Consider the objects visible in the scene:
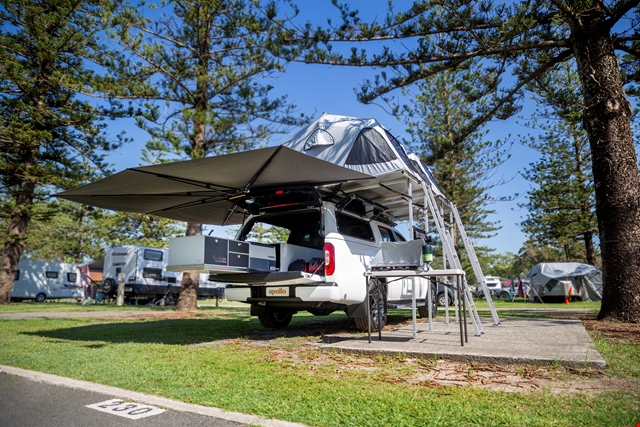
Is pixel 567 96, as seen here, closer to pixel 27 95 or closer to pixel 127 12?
pixel 127 12

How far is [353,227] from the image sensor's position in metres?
6.17

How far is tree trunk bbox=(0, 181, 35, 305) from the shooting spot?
15.3 meters

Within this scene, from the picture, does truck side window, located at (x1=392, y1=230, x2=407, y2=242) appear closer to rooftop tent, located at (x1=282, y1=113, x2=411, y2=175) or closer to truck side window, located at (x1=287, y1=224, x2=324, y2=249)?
rooftop tent, located at (x1=282, y1=113, x2=411, y2=175)

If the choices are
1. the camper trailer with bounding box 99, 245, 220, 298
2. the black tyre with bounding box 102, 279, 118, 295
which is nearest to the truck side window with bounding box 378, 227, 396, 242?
the camper trailer with bounding box 99, 245, 220, 298

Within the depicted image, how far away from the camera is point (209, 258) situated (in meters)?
4.81

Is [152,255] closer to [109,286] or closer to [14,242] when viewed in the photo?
[109,286]

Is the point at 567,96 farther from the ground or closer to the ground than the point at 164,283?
farther from the ground

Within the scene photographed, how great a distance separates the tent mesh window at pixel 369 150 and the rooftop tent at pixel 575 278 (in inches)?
769

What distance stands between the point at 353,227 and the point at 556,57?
5738 millimetres

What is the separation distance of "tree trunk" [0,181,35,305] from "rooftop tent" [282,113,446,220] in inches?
511

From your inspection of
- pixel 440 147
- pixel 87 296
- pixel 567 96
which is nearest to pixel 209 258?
pixel 440 147

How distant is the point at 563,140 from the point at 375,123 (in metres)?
22.3

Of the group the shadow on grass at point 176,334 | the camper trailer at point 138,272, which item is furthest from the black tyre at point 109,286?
the shadow on grass at point 176,334

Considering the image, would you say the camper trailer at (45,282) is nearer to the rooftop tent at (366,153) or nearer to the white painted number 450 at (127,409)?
the rooftop tent at (366,153)
